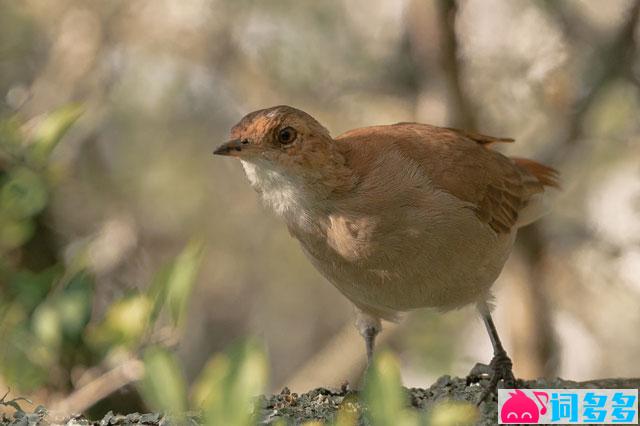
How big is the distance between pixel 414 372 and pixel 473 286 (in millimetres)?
4786

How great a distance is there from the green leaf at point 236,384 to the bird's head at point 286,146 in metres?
2.37

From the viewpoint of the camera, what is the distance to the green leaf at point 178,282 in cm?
182

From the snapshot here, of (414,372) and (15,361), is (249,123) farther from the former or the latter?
(414,372)

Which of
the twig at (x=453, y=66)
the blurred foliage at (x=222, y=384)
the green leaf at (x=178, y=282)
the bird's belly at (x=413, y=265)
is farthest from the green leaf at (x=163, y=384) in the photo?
the twig at (x=453, y=66)

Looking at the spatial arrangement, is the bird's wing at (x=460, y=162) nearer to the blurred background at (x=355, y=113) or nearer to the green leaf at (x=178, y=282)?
the blurred background at (x=355, y=113)

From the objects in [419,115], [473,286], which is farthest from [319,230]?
[419,115]

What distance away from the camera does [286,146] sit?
3928mm

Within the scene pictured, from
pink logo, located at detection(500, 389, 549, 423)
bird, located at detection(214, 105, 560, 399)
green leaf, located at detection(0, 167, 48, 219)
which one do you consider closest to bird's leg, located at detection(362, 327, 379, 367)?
bird, located at detection(214, 105, 560, 399)

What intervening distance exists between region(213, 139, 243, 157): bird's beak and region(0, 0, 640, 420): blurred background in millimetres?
2288

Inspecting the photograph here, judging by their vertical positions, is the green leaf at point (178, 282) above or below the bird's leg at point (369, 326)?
below

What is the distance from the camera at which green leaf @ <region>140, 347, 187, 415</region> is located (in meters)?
1.46

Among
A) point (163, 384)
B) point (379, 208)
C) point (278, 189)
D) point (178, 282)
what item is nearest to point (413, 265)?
point (379, 208)

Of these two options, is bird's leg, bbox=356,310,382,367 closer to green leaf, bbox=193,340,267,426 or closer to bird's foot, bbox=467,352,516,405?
bird's foot, bbox=467,352,516,405

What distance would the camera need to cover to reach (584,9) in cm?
802
